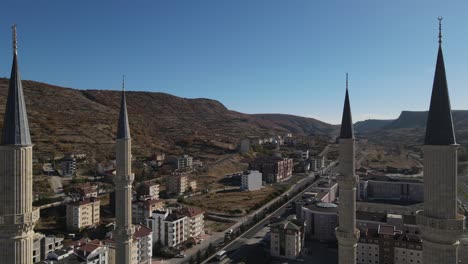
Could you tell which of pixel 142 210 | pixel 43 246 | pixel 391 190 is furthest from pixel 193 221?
pixel 391 190

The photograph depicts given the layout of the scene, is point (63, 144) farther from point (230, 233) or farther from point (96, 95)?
point (96, 95)

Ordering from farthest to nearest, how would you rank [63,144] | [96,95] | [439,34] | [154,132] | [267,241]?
1. [96,95]
2. [154,132]
3. [63,144]
4. [267,241]
5. [439,34]

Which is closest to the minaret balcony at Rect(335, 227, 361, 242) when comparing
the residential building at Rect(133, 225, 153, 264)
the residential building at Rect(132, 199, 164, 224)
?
the residential building at Rect(133, 225, 153, 264)

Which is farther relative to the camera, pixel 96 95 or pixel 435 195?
pixel 96 95

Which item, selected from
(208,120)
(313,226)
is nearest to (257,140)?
(208,120)

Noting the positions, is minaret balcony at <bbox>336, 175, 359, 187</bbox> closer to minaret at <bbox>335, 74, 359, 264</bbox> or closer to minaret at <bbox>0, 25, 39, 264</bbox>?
minaret at <bbox>335, 74, 359, 264</bbox>

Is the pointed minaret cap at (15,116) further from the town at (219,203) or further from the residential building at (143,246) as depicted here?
the residential building at (143,246)
